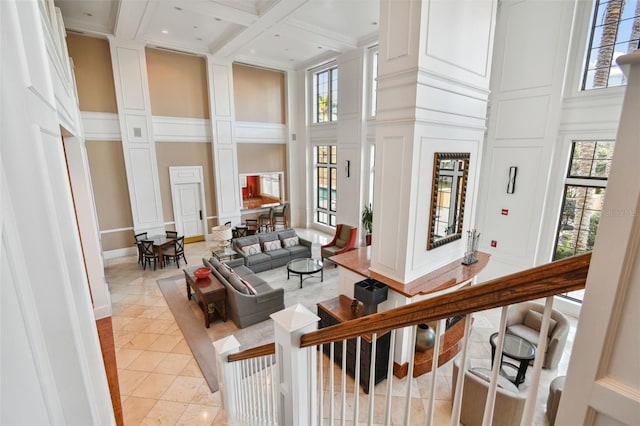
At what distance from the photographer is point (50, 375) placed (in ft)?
2.59

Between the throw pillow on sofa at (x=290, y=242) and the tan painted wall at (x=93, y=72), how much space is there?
5717mm

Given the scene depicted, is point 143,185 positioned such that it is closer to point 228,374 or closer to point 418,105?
point 228,374

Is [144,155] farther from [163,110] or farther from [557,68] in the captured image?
[557,68]

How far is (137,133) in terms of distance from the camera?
25.9 ft

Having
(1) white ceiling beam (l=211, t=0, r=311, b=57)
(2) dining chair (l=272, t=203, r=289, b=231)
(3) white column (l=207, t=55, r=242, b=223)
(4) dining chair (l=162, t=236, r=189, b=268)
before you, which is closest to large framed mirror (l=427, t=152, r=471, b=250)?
(1) white ceiling beam (l=211, t=0, r=311, b=57)

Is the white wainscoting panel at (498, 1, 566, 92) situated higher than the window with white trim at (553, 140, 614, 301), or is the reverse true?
the white wainscoting panel at (498, 1, 566, 92)

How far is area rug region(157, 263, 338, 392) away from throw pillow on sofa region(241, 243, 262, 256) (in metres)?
0.59

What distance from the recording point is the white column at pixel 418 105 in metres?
3.18

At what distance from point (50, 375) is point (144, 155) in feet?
28.3

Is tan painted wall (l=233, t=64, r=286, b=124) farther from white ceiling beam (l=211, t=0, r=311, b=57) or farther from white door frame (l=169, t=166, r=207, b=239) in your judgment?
white door frame (l=169, t=166, r=207, b=239)

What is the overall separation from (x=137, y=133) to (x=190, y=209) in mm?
2592

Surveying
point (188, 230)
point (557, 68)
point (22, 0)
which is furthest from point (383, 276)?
point (188, 230)

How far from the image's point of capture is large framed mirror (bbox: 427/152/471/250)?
12.0 feet

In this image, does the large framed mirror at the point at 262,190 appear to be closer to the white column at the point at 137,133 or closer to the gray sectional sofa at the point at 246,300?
the white column at the point at 137,133
